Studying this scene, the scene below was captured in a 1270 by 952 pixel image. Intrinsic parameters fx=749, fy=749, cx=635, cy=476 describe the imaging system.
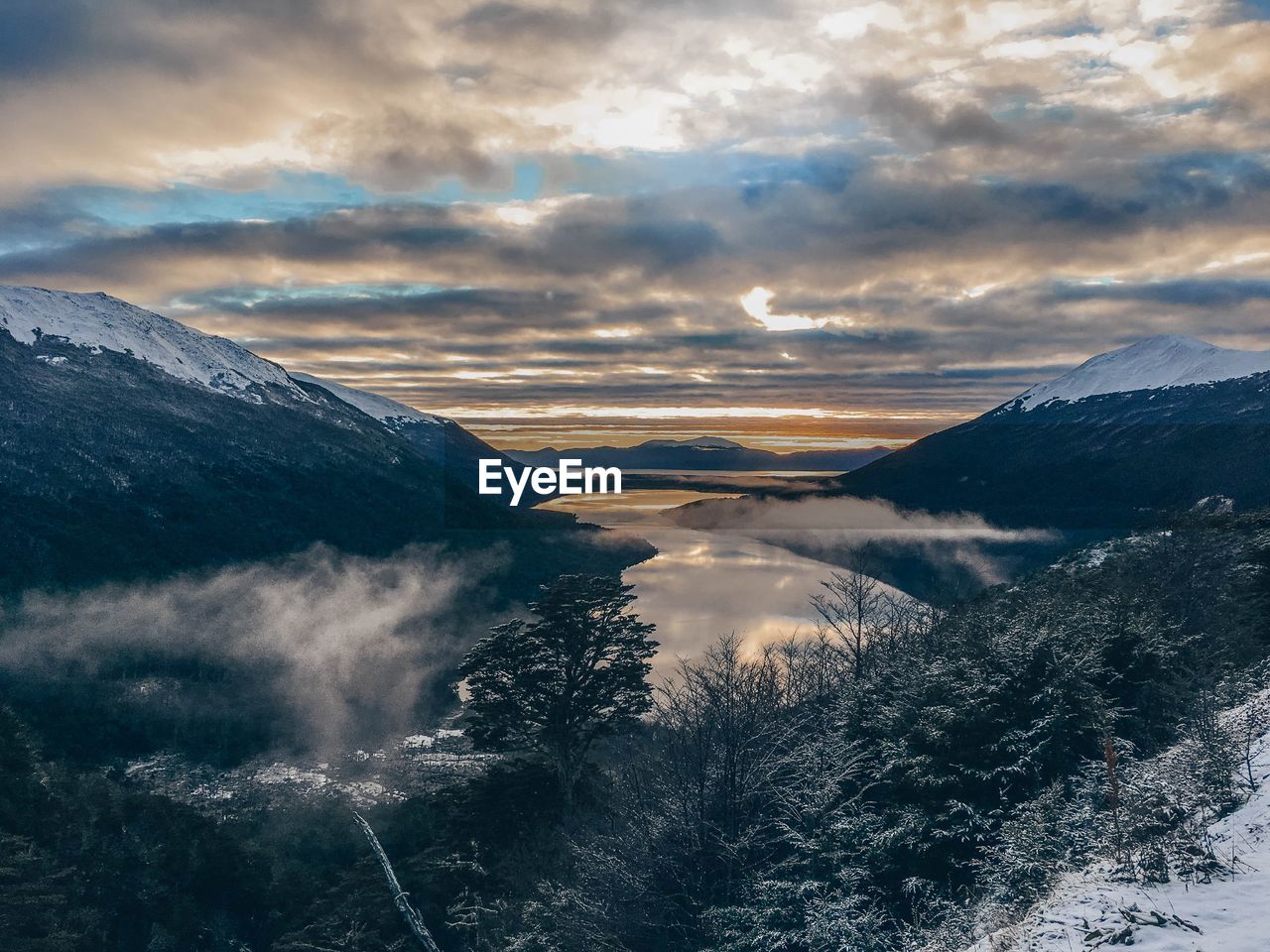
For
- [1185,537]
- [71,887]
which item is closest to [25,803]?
[71,887]

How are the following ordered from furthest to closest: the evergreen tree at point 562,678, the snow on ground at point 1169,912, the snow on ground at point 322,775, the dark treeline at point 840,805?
the snow on ground at point 322,775
the evergreen tree at point 562,678
the dark treeline at point 840,805
the snow on ground at point 1169,912

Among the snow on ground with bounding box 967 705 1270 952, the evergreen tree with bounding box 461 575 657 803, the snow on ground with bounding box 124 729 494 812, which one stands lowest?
the snow on ground with bounding box 124 729 494 812

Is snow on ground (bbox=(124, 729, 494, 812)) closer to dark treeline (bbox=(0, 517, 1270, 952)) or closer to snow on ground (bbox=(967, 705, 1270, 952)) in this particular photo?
dark treeline (bbox=(0, 517, 1270, 952))

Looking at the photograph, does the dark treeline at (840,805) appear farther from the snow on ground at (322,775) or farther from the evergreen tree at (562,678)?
the snow on ground at (322,775)

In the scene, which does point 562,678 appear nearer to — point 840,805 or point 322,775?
point 840,805

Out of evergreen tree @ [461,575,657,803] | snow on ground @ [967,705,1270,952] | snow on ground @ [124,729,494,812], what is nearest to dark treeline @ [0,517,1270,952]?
evergreen tree @ [461,575,657,803]

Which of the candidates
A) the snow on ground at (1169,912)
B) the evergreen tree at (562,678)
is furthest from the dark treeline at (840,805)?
the snow on ground at (1169,912)

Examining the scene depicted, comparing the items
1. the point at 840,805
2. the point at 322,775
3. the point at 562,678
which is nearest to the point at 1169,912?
the point at 840,805
